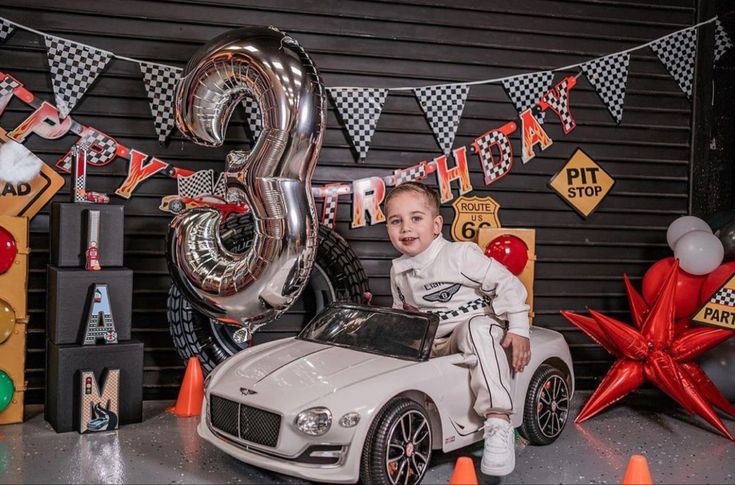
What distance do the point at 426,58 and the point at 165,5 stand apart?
1689 mm

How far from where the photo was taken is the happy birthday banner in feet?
13.6

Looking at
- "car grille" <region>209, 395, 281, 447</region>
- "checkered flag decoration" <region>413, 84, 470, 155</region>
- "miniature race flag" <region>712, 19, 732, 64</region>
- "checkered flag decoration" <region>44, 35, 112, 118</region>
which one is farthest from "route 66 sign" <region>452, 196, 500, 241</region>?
"checkered flag decoration" <region>44, 35, 112, 118</region>

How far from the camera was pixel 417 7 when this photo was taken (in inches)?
184

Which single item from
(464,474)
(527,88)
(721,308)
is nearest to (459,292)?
(464,474)

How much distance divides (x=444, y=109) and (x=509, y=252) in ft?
3.55

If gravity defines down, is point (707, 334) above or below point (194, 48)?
below

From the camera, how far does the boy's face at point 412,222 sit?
337 centimetres

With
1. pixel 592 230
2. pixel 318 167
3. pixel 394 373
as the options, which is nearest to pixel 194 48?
pixel 318 167

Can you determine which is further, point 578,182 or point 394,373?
point 578,182

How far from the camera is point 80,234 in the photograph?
3.63 meters

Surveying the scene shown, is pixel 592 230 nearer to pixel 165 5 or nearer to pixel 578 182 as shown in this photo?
pixel 578 182

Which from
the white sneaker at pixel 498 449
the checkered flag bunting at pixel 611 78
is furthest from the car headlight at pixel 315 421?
the checkered flag bunting at pixel 611 78

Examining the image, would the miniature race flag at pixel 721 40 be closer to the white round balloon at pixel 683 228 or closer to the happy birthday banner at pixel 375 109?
the happy birthday banner at pixel 375 109

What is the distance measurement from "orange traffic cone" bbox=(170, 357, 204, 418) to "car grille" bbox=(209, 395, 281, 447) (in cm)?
96
